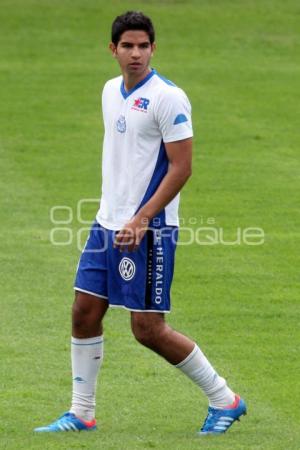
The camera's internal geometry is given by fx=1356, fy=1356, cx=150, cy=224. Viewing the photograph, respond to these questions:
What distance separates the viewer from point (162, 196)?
729 centimetres

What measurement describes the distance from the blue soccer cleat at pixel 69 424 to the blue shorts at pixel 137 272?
2.31 ft

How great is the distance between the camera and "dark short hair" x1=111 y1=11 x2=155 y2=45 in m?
7.41

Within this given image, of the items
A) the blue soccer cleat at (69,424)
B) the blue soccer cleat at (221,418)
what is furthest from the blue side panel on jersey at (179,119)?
the blue soccer cleat at (69,424)

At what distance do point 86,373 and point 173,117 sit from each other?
1583mm

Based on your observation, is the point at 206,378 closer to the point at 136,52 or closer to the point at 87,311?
the point at 87,311

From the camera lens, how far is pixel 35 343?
378 inches

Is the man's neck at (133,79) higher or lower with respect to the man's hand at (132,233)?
higher

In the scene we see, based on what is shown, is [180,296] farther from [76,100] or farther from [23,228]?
[76,100]

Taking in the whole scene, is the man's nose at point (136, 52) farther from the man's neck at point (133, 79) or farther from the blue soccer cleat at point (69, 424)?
the blue soccer cleat at point (69, 424)

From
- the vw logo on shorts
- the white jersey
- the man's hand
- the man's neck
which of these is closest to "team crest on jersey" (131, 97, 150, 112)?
the white jersey

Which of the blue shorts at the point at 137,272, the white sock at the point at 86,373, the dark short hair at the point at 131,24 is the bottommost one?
the white sock at the point at 86,373

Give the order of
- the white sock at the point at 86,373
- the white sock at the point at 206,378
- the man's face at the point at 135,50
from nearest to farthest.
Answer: the man's face at the point at 135,50 → the white sock at the point at 206,378 → the white sock at the point at 86,373

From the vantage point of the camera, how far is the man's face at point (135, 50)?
24.2ft

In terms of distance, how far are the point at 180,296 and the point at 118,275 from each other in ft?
11.9
